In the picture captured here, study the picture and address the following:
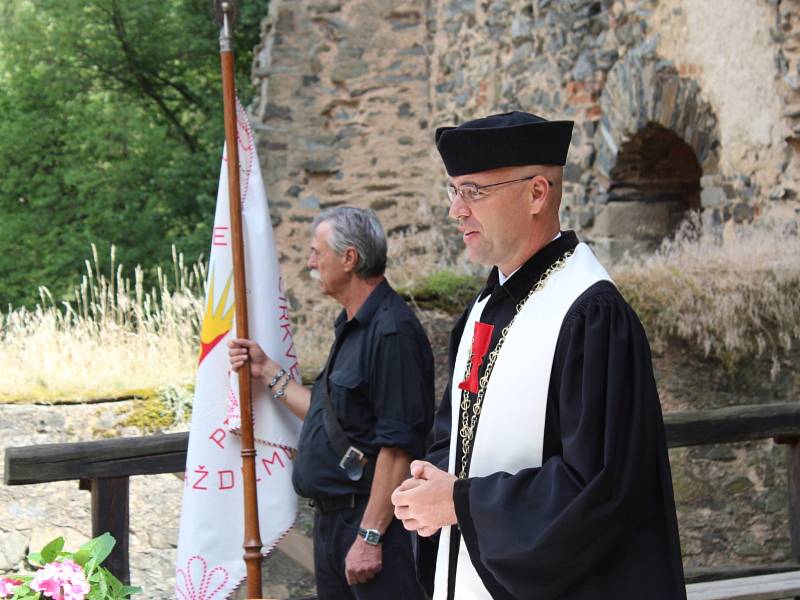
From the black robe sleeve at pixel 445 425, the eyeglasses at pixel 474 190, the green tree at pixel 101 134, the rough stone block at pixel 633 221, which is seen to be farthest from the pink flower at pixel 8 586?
the green tree at pixel 101 134

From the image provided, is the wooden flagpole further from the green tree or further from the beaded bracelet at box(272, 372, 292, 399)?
the green tree

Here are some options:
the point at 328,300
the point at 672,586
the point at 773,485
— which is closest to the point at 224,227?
the point at 672,586

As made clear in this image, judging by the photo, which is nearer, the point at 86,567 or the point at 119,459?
the point at 86,567

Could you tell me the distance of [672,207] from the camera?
8.70m

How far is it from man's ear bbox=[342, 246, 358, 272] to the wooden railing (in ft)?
2.99

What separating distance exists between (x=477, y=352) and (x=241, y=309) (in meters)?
1.37

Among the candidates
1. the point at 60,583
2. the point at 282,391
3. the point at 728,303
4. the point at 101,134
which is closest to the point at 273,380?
the point at 282,391

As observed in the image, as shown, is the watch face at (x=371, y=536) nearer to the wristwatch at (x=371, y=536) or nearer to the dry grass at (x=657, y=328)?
the wristwatch at (x=371, y=536)

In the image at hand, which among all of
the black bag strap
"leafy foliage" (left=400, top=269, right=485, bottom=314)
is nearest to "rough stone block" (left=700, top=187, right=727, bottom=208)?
"leafy foliage" (left=400, top=269, right=485, bottom=314)

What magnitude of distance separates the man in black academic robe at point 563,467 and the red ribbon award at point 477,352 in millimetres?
172

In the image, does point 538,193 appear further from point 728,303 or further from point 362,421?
point 728,303

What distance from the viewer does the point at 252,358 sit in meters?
3.70

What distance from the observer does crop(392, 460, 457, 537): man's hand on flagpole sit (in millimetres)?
2291

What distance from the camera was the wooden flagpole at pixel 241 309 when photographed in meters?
3.59
